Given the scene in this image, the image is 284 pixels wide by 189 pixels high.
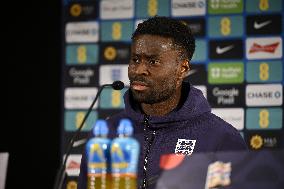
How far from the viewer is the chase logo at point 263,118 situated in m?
2.71

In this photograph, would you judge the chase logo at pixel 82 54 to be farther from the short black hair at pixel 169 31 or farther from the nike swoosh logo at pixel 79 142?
the short black hair at pixel 169 31

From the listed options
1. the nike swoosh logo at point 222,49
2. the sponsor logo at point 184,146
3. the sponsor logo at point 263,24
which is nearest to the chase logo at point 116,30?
the nike swoosh logo at point 222,49

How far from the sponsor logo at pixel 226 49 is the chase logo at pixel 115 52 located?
47 centimetres

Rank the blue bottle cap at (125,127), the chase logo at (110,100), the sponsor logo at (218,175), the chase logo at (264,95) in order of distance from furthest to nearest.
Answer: the chase logo at (110,100), the chase logo at (264,95), the blue bottle cap at (125,127), the sponsor logo at (218,175)

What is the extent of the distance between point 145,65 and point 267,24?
1.58 m

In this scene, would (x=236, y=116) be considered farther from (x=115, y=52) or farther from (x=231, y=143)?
(x=231, y=143)

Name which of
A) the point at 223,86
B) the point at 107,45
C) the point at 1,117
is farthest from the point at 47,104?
the point at 223,86

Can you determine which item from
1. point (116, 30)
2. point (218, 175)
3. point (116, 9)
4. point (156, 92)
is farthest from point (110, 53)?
point (218, 175)

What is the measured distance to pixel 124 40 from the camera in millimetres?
2918

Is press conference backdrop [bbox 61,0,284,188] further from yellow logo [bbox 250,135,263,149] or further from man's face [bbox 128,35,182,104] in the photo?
man's face [bbox 128,35,182,104]

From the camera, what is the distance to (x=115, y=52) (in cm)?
292

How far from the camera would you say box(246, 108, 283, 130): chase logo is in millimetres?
2709

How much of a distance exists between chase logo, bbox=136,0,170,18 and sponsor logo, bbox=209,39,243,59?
32 cm

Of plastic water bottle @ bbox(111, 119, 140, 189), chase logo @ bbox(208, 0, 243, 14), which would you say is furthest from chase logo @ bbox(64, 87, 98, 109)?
plastic water bottle @ bbox(111, 119, 140, 189)
